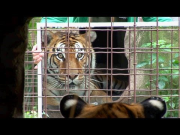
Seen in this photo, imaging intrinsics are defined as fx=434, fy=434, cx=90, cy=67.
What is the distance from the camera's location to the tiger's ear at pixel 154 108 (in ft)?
4.38

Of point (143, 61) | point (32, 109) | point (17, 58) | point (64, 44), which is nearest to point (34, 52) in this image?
point (64, 44)

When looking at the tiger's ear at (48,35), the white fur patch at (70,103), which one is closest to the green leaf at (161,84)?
the tiger's ear at (48,35)

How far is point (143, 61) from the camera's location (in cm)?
340

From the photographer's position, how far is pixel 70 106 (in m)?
1.32

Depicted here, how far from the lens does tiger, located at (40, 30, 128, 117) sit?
300 cm

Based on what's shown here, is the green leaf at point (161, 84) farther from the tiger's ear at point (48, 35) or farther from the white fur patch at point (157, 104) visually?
the white fur patch at point (157, 104)

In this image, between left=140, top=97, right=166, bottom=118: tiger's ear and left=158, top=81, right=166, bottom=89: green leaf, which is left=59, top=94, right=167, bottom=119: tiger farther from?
left=158, top=81, right=166, bottom=89: green leaf

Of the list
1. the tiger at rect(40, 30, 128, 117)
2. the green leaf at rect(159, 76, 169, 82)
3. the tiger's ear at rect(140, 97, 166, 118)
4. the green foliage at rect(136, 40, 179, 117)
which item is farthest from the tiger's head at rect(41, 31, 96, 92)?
the tiger's ear at rect(140, 97, 166, 118)

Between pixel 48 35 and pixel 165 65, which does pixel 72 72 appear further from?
pixel 165 65

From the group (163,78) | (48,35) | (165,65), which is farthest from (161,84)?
(48,35)

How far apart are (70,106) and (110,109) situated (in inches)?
4.8
